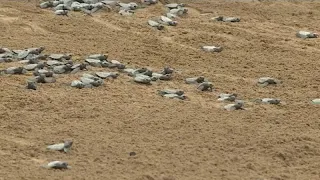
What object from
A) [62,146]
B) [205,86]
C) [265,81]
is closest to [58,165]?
[62,146]

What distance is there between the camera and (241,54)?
10719 millimetres

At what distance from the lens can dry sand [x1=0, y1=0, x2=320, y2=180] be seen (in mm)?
6773

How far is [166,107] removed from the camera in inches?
328

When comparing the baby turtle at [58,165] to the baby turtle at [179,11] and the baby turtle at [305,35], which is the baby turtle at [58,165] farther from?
the baby turtle at [179,11]

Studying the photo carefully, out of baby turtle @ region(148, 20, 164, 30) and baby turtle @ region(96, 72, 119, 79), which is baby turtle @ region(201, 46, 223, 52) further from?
baby turtle @ region(96, 72, 119, 79)

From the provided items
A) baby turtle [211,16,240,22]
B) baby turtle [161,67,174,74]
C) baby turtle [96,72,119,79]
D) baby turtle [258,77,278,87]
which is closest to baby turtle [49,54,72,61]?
baby turtle [96,72,119,79]

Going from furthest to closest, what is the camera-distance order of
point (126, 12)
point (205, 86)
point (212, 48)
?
point (126, 12) → point (212, 48) → point (205, 86)

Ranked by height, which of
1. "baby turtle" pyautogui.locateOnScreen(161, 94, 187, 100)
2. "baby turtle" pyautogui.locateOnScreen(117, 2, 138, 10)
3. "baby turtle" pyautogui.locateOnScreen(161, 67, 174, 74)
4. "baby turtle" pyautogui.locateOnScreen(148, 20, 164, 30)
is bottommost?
"baby turtle" pyautogui.locateOnScreen(117, 2, 138, 10)

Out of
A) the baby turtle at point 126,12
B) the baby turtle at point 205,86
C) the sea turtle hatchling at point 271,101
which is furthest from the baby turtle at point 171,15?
the sea turtle hatchling at point 271,101

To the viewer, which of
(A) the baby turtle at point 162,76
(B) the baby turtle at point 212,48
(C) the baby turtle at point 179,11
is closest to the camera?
(A) the baby turtle at point 162,76

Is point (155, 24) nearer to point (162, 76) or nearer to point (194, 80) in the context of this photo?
point (162, 76)

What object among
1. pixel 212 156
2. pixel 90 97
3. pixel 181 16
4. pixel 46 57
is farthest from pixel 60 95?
pixel 181 16

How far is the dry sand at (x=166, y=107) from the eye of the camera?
6773 millimetres

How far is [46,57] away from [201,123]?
2803mm
